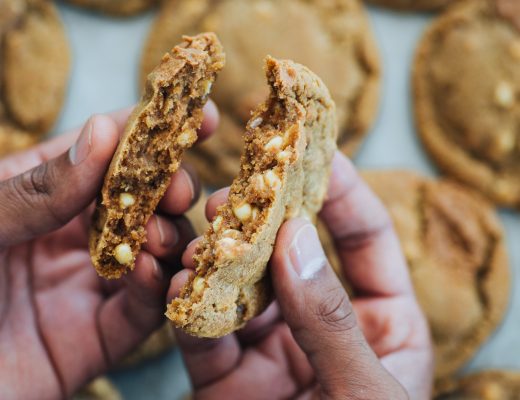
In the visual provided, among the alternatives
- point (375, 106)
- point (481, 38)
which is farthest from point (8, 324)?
point (481, 38)

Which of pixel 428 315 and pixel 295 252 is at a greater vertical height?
pixel 295 252

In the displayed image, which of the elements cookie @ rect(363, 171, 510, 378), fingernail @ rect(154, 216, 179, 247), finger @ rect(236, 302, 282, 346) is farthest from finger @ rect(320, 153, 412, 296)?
fingernail @ rect(154, 216, 179, 247)

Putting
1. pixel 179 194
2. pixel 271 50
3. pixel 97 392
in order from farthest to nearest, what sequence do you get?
1. pixel 271 50
2. pixel 97 392
3. pixel 179 194

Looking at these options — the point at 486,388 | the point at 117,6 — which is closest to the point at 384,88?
the point at 117,6

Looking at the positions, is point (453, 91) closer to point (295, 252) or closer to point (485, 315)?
point (485, 315)

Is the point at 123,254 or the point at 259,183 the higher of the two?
the point at 259,183

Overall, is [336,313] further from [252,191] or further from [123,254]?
[123,254]

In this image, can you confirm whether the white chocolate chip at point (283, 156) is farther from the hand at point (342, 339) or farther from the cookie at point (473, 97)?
the cookie at point (473, 97)
